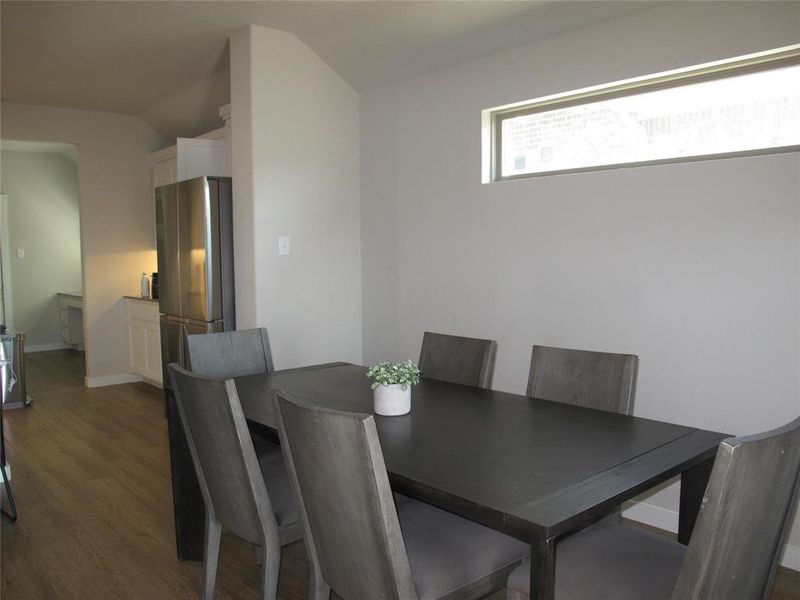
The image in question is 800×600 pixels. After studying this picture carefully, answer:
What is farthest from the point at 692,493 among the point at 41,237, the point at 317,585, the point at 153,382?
the point at 41,237

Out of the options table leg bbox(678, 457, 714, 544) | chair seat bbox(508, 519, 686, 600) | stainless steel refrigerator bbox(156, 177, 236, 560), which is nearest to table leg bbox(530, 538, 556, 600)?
chair seat bbox(508, 519, 686, 600)

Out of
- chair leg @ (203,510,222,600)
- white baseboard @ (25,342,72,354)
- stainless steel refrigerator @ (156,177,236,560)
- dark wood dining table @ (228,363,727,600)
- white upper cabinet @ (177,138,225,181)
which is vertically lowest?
white baseboard @ (25,342,72,354)

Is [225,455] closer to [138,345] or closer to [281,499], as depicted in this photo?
[281,499]

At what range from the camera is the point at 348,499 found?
1456mm

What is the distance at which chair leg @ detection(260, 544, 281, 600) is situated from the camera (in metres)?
1.91

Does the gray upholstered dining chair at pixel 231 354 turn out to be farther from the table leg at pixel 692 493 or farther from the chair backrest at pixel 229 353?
the table leg at pixel 692 493

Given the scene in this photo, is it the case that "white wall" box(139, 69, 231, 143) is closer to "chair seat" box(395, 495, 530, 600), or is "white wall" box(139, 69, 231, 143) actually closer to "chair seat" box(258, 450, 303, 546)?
"chair seat" box(258, 450, 303, 546)

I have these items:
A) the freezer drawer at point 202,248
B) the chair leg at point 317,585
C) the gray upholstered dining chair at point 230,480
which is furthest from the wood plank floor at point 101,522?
the freezer drawer at point 202,248

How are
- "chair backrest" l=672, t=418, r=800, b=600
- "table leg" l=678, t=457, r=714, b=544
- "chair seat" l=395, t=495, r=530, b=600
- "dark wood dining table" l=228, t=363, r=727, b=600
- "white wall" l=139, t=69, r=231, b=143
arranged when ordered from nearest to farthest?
"chair backrest" l=672, t=418, r=800, b=600 < "dark wood dining table" l=228, t=363, r=727, b=600 < "chair seat" l=395, t=495, r=530, b=600 < "table leg" l=678, t=457, r=714, b=544 < "white wall" l=139, t=69, r=231, b=143

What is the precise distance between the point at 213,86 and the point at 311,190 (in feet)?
4.50

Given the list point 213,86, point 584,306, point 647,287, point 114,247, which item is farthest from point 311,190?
point 114,247

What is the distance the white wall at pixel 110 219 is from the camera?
5676mm

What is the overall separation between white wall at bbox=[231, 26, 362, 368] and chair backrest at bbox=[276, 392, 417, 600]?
7.27 ft

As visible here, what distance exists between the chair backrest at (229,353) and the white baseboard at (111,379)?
3.52m
